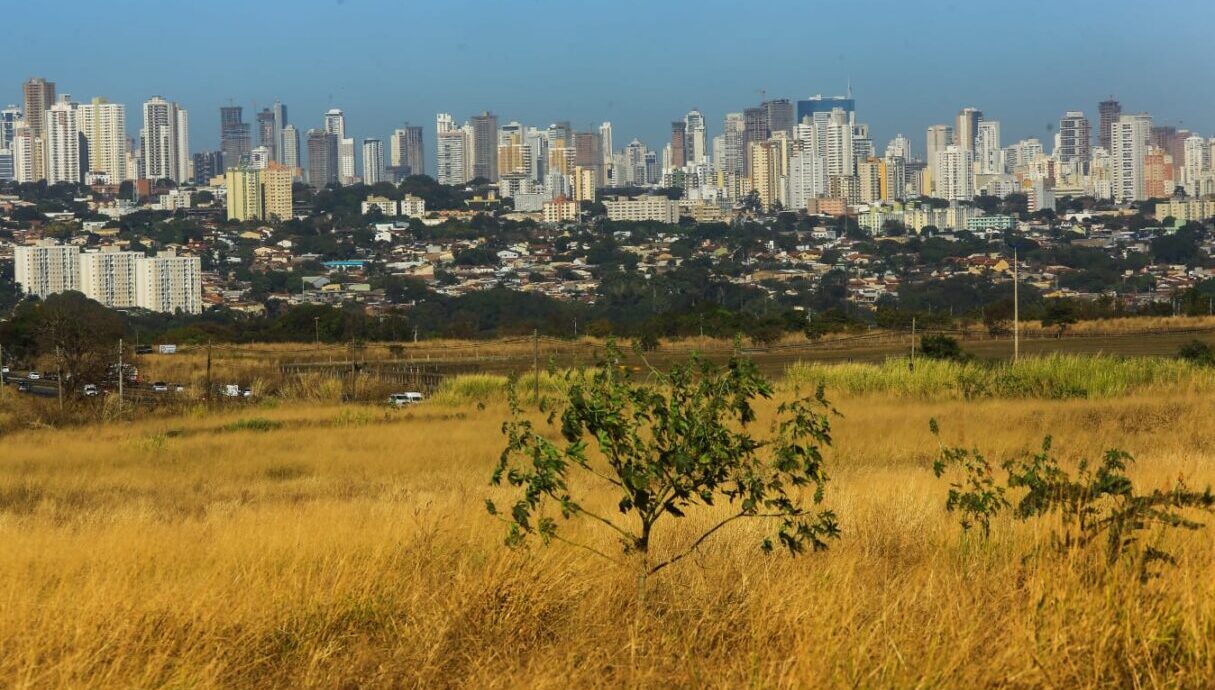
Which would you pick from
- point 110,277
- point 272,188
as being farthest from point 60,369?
point 272,188

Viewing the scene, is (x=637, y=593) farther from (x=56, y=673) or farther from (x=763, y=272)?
(x=763, y=272)

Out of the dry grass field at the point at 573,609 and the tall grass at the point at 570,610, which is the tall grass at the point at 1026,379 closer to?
the dry grass field at the point at 573,609

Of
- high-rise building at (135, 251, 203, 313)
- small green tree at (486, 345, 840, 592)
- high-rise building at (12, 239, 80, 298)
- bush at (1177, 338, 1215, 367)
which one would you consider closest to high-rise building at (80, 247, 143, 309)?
high-rise building at (12, 239, 80, 298)

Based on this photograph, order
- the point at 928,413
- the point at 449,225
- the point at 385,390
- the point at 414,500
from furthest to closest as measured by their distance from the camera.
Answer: the point at 449,225, the point at 385,390, the point at 928,413, the point at 414,500

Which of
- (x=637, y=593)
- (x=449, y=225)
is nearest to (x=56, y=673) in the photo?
(x=637, y=593)

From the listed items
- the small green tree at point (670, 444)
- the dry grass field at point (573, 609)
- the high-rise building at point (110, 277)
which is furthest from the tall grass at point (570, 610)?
the high-rise building at point (110, 277)

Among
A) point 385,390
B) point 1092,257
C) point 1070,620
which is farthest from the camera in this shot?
point 1092,257

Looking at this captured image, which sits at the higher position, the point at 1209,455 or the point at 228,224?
the point at 228,224

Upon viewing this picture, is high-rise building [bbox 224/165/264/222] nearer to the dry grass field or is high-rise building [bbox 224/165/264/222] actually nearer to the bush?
the bush
